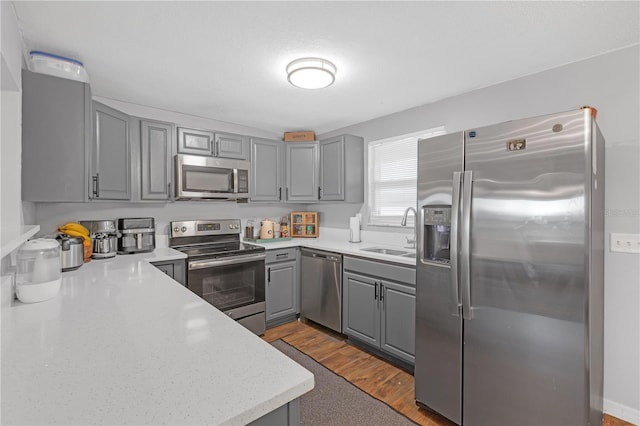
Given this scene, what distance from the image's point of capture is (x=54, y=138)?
1899 millimetres

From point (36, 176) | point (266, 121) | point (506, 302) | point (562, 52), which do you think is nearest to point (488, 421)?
point (506, 302)

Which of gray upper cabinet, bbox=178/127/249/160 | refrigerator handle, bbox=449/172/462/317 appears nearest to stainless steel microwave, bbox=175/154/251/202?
gray upper cabinet, bbox=178/127/249/160

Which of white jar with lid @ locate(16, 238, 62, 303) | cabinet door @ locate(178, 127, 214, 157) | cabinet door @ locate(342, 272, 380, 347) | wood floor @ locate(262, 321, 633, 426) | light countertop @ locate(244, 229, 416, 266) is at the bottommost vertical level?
wood floor @ locate(262, 321, 633, 426)

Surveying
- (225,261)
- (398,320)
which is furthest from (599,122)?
(225,261)

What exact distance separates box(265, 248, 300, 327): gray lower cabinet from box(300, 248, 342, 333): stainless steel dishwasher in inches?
3.7

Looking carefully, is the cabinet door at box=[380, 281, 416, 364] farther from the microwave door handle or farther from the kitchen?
the microwave door handle

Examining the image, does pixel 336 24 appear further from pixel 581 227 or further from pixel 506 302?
pixel 506 302

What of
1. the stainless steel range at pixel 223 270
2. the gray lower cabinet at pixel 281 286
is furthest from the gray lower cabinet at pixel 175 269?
the gray lower cabinet at pixel 281 286

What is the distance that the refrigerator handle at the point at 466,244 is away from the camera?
1.71 metres

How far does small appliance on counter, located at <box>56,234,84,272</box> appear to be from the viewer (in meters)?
1.90

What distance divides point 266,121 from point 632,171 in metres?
3.17

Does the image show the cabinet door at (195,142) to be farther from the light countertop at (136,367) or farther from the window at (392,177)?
the light countertop at (136,367)

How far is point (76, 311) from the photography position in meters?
1.25

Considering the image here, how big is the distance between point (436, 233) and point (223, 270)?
6.31ft
